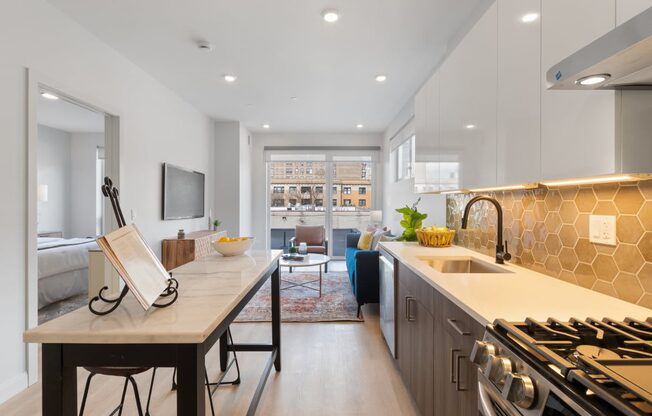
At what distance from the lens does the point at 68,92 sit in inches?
109

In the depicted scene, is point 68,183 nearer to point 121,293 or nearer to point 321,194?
point 321,194

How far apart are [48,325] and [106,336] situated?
0.21 meters

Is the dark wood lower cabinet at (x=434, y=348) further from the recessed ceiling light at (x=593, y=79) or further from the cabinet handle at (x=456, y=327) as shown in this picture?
the recessed ceiling light at (x=593, y=79)

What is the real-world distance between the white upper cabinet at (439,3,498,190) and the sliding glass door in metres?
4.87

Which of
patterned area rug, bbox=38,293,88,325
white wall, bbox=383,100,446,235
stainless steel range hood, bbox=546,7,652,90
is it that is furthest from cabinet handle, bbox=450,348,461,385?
patterned area rug, bbox=38,293,88,325

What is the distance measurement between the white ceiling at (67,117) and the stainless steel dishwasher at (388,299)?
4.33 meters

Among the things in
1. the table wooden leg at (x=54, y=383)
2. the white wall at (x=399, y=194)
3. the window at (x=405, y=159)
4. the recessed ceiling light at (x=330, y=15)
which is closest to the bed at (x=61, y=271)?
the table wooden leg at (x=54, y=383)

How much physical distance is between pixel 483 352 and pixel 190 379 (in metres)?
0.82

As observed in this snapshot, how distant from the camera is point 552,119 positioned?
48.4 inches

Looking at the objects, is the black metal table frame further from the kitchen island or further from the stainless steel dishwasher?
the stainless steel dishwasher

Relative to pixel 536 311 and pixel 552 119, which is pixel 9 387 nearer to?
pixel 536 311

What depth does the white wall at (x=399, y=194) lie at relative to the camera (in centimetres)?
362

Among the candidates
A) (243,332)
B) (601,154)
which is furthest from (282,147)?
(601,154)

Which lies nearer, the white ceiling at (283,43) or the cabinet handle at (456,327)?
the cabinet handle at (456,327)
